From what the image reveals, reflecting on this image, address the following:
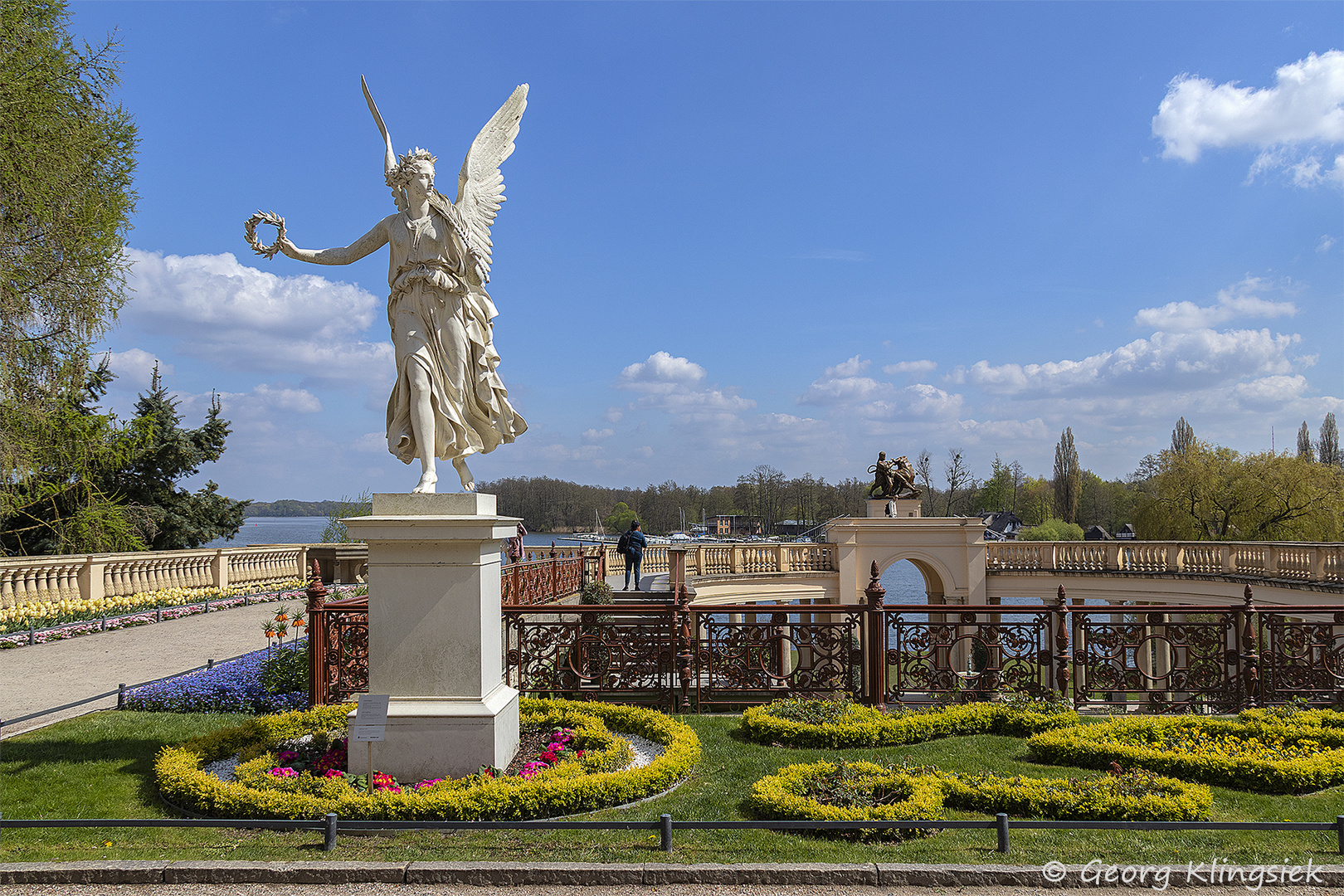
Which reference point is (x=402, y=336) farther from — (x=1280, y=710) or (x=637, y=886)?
(x=1280, y=710)

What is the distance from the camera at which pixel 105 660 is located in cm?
1157

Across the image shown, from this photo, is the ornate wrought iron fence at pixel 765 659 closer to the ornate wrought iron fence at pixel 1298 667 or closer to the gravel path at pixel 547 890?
the gravel path at pixel 547 890

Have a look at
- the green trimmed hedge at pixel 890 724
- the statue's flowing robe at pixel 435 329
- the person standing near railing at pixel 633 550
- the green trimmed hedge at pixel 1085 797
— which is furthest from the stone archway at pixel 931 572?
the statue's flowing robe at pixel 435 329

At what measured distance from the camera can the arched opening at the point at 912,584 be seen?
27125 mm

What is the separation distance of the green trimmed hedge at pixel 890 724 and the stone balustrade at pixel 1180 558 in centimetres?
1807

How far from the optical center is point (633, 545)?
22.0 m

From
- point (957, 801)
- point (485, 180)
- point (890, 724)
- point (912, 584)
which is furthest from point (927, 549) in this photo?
point (912, 584)

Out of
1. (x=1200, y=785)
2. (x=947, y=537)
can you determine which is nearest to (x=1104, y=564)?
(x=947, y=537)

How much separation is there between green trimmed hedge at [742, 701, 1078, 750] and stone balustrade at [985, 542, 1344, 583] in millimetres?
18067

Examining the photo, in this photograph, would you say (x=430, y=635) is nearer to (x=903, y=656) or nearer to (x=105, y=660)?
(x=903, y=656)

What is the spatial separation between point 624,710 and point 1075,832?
13.2 ft

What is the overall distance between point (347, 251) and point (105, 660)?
9.29 metres

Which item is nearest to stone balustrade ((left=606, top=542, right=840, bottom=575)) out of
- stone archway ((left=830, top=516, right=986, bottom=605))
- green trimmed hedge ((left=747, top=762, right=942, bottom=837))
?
stone archway ((left=830, top=516, right=986, bottom=605))

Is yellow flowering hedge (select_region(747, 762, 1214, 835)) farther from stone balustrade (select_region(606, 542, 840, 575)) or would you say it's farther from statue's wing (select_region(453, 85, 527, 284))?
stone balustrade (select_region(606, 542, 840, 575))
